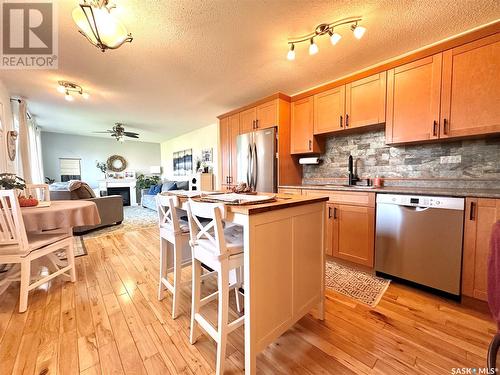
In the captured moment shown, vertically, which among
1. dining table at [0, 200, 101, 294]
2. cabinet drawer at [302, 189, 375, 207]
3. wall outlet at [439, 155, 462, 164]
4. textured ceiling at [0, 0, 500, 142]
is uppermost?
textured ceiling at [0, 0, 500, 142]

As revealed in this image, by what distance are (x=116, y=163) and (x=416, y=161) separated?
841cm

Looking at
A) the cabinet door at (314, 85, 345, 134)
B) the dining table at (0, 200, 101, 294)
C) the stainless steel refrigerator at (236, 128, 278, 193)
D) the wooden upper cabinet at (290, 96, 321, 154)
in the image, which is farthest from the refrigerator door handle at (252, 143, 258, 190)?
the dining table at (0, 200, 101, 294)

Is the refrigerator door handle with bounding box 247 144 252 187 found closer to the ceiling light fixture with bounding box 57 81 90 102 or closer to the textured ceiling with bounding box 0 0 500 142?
the textured ceiling with bounding box 0 0 500 142

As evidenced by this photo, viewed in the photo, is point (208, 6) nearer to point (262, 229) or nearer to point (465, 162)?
point (262, 229)

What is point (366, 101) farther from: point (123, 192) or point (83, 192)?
point (123, 192)

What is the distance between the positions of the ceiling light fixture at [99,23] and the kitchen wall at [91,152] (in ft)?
22.8

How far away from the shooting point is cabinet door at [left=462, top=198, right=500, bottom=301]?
5.11 feet

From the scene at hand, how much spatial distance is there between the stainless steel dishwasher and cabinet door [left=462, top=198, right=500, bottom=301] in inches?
1.6

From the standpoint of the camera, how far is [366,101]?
7.95ft

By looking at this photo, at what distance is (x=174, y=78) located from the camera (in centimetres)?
274

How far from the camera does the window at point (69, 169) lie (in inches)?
255

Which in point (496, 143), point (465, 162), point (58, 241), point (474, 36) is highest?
point (474, 36)

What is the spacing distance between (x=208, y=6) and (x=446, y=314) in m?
2.97

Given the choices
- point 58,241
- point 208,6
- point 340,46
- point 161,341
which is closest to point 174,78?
point 208,6
